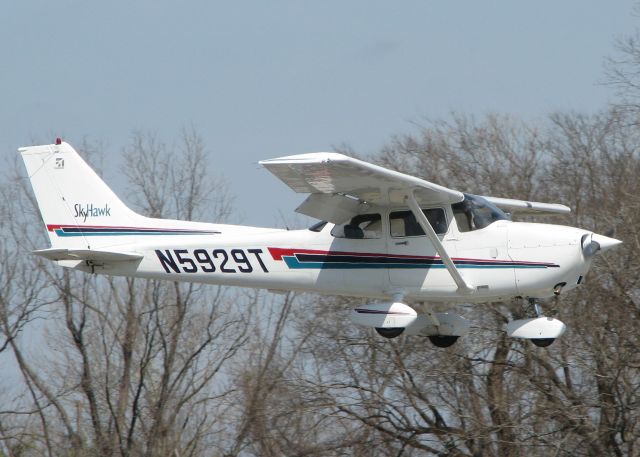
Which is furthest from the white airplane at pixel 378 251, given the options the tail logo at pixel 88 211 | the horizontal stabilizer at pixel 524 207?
the horizontal stabilizer at pixel 524 207

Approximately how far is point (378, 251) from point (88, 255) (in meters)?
3.69

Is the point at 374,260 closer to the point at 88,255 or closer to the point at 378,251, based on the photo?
the point at 378,251

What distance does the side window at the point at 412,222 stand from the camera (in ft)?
48.8

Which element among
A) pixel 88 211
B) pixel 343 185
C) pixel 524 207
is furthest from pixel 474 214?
pixel 88 211

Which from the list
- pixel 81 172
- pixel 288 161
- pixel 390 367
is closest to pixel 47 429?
pixel 390 367

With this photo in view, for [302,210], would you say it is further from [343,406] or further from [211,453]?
[211,453]

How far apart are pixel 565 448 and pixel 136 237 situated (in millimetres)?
8248

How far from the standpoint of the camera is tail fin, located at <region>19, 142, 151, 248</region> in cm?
1673

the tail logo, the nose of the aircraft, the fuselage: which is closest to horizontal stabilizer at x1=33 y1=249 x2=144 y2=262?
the fuselage

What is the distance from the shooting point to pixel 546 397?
818 inches

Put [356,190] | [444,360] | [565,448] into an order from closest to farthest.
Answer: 1. [356,190]
2. [565,448]
3. [444,360]

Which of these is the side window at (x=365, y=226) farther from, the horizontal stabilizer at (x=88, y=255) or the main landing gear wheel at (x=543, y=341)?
the horizontal stabilizer at (x=88, y=255)

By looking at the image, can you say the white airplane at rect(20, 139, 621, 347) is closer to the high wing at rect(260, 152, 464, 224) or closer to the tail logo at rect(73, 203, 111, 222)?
the high wing at rect(260, 152, 464, 224)

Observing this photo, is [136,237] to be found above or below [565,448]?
above
